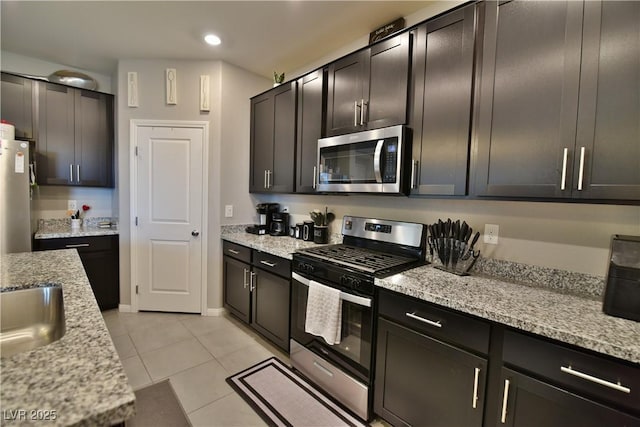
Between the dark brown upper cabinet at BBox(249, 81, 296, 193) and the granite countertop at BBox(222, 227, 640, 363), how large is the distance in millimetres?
1627

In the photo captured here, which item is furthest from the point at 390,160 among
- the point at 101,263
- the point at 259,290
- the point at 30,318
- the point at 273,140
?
the point at 101,263

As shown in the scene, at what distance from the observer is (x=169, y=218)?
10.2ft

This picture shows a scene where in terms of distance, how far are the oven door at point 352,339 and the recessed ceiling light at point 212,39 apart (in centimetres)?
225

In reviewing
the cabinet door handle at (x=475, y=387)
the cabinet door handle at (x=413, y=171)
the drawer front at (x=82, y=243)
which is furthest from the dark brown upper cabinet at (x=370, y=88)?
the drawer front at (x=82, y=243)

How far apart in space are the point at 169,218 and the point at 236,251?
89 cm

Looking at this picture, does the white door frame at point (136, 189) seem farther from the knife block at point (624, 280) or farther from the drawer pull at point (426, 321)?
the knife block at point (624, 280)

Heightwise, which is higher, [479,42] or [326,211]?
[479,42]

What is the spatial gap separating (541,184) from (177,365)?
2.77 m

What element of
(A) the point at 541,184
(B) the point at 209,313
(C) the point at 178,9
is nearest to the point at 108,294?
(B) the point at 209,313

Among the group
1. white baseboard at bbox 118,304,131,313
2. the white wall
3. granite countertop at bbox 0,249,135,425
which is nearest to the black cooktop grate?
granite countertop at bbox 0,249,135,425

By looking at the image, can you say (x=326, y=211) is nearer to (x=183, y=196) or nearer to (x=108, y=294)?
(x=183, y=196)

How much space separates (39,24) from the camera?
238 centimetres

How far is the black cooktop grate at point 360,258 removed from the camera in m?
1.78

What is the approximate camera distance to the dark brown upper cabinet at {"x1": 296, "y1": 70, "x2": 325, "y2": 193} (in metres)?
2.42
